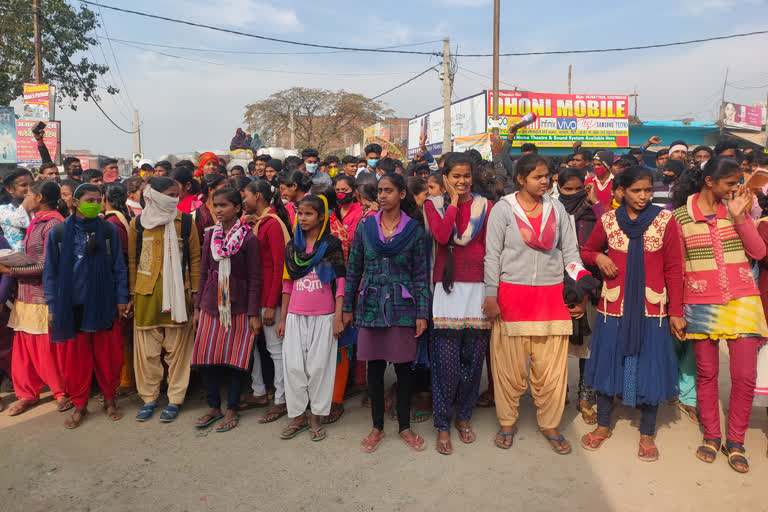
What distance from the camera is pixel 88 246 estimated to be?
12.9 feet

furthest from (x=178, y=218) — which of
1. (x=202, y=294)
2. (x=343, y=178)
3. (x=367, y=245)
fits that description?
(x=367, y=245)

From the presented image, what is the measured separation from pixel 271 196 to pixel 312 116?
3286cm

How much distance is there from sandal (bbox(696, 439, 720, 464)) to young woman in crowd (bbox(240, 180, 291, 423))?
A: 2.95 m

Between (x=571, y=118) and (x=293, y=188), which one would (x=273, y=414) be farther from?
(x=571, y=118)

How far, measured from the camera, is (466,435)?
3.63 m

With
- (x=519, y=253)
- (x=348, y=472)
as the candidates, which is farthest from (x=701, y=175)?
(x=348, y=472)

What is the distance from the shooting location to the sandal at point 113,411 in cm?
408

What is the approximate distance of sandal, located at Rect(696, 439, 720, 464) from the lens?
3.29 metres

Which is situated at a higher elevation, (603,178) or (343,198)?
(603,178)

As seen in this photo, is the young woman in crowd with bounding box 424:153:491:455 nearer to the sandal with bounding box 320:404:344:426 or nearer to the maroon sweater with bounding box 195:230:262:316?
the sandal with bounding box 320:404:344:426

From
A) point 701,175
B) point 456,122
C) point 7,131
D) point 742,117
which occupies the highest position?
point 742,117

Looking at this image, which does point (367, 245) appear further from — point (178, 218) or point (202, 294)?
point (178, 218)

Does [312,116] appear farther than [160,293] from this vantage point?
Yes

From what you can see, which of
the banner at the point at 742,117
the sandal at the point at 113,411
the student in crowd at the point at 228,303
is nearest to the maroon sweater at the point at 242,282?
the student in crowd at the point at 228,303
